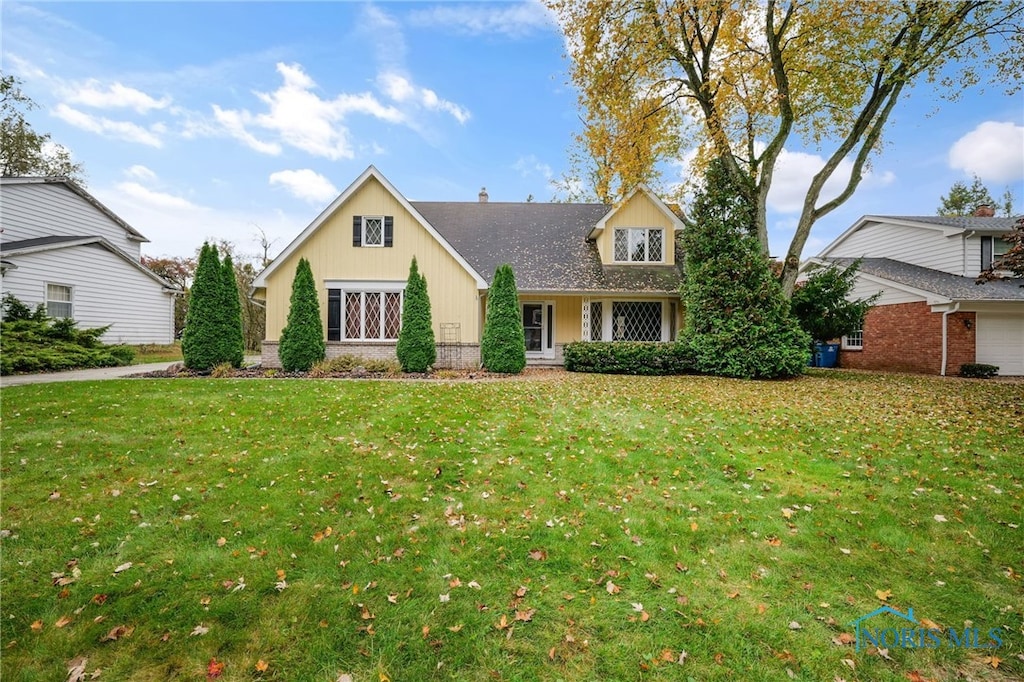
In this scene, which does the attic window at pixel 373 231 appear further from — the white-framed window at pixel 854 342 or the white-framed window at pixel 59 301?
the white-framed window at pixel 854 342

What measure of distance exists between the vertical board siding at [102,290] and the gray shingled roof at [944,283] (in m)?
31.1

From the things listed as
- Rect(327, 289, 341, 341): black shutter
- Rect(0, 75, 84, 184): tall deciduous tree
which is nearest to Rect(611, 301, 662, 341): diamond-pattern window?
Rect(327, 289, 341, 341): black shutter

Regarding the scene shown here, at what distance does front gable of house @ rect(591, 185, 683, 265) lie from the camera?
55.4 ft

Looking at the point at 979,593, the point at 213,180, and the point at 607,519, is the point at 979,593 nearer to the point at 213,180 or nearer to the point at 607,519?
the point at 607,519

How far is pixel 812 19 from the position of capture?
12398 mm

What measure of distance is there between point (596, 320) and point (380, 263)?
330 inches

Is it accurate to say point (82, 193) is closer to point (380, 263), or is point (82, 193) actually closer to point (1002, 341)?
point (380, 263)

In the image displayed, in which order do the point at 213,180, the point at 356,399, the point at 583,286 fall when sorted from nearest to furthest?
the point at 356,399 < the point at 213,180 < the point at 583,286

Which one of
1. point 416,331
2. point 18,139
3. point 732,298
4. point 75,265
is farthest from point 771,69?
point 18,139

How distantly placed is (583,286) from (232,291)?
1148cm

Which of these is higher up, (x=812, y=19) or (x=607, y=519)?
(x=812, y=19)

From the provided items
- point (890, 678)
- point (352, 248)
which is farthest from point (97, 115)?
point (890, 678)

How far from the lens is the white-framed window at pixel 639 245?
17109 mm

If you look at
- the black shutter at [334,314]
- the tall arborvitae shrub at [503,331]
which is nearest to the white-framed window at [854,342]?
the tall arborvitae shrub at [503,331]
